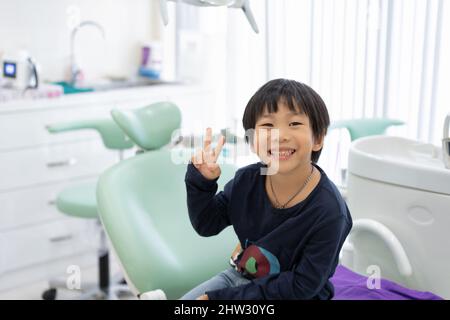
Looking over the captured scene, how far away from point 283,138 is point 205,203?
22 cm

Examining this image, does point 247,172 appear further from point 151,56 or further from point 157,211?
point 151,56

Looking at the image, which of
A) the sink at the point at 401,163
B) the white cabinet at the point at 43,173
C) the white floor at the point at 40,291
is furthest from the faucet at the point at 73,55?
the sink at the point at 401,163

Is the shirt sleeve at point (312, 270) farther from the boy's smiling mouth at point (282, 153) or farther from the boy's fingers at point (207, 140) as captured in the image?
the boy's fingers at point (207, 140)

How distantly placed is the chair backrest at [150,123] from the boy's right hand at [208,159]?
1.64 feet

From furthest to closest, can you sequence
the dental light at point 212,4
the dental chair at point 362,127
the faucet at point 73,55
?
the faucet at point 73,55 < the dental chair at point 362,127 < the dental light at point 212,4

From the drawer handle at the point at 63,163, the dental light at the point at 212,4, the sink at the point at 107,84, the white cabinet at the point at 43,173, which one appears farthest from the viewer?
the sink at the point at 107,84

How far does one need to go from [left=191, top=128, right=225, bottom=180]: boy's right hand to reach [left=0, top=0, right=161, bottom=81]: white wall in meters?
2.46

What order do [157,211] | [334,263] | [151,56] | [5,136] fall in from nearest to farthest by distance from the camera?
[334,263] → [157,211] → [5,136] → [151,56]

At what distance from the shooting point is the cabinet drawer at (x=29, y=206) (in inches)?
120

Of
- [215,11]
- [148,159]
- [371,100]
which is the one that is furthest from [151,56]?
[148,159]

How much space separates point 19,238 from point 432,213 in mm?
2163

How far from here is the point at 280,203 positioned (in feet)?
4.42

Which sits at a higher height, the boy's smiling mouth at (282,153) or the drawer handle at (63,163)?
the boy's smiling mouth at (282,153)

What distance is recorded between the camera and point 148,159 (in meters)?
1.75
